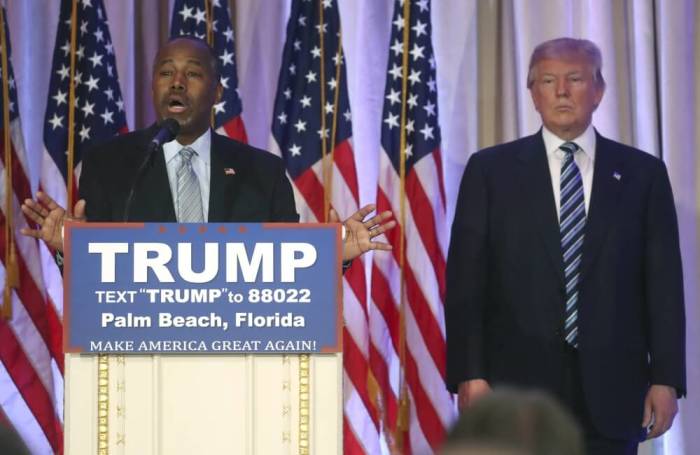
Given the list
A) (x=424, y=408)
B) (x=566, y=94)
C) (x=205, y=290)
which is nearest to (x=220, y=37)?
(x=566, y=94)

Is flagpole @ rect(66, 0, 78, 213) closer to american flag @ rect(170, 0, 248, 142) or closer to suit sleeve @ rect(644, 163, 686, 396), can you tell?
american flag @ rect(170, 0, 248, 142)

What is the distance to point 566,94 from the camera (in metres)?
4.48

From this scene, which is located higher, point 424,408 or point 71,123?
point 71,123

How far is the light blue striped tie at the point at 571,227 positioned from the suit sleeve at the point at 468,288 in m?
0.28

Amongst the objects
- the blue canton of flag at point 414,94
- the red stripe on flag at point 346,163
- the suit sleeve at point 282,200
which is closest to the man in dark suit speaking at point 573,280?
the suit sleeve at point 282,200

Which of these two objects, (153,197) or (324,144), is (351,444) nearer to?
(324,144)

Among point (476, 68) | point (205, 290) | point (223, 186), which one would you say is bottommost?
point (205, 290)

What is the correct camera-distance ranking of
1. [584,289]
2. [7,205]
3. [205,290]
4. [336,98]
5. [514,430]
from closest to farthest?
[514,430]
[205,290]
[584,289]
[7,205]
[336,98]

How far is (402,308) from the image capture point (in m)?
5.50

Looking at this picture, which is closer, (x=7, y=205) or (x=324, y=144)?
(x=7, y=205)

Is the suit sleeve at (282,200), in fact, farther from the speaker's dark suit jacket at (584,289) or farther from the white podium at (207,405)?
A: the white podium at (207,405)

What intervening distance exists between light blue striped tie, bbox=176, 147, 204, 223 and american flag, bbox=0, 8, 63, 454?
60.0 inches

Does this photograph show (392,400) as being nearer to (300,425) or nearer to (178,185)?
(178,185)

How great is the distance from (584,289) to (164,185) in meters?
1.51
